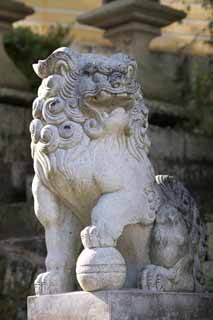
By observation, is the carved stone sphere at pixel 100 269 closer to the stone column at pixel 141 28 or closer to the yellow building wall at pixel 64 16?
the stone column at pixel 141 28

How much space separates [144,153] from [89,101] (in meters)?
0.48

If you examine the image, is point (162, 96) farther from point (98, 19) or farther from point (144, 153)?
point (144, 153)

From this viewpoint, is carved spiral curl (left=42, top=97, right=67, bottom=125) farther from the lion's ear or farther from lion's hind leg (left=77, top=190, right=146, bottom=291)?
lion's hind leg (left=77, top=190, right=146, bottom=291)

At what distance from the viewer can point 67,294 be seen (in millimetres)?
6551

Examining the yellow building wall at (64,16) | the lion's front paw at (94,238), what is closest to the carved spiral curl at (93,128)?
the lion's front paw at (94,238)

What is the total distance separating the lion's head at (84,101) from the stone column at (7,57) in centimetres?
517

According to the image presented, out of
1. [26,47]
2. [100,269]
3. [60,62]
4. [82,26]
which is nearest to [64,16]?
[82,26]

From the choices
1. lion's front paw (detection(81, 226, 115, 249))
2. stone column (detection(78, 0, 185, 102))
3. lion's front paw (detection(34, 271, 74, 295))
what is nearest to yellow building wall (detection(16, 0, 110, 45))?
stone column (detection(78, 0, 185, 102))

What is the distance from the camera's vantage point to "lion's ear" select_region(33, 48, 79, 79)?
669 centimetres

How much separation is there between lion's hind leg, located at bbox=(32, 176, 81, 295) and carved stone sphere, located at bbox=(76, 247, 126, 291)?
33 centimetres

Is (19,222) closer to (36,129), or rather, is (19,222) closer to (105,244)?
(36,129)

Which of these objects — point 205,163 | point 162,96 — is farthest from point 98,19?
point 205,163

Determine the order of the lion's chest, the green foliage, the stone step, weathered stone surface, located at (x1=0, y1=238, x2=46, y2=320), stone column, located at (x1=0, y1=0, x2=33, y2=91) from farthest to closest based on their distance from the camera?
the green foliage < stone column, located at (x1=0, y1=0, x2=33, y2=91) < the stone step < weathered stone surface, located at (x1=0, y1=238, x2=46, y2=320) < the lion's chest

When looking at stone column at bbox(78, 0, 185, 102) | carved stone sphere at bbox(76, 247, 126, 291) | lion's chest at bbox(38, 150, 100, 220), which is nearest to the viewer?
carved stone sphere at bbox(76, 247, 126, 291)
